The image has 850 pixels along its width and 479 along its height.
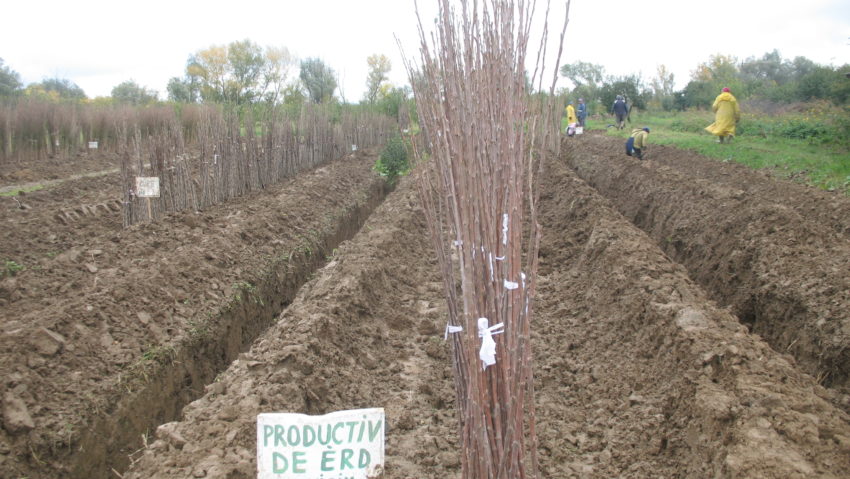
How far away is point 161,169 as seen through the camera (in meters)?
8.48

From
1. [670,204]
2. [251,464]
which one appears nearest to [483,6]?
[251,464]

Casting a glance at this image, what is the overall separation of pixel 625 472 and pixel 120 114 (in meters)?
19.6

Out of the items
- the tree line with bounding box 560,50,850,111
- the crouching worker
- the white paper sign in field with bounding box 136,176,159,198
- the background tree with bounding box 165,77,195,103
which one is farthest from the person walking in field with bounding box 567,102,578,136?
the background tree with bounding box 165,77,195,103

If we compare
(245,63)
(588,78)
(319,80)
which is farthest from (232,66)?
(588,78)

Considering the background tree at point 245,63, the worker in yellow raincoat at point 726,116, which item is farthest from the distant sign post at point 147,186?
the background tree at point 245,63

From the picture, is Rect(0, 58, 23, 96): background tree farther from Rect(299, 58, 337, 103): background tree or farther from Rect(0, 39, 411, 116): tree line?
Rect(299, 58, 337, 103): background tree

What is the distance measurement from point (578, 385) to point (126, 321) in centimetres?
362

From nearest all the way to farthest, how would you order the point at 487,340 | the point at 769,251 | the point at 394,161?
1. the point at 487,340
2. the point at 769,251
3. the point at 394,161

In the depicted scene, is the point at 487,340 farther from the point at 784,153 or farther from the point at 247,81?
the point at 247,81

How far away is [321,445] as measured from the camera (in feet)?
7.97

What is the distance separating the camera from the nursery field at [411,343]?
3316 mm

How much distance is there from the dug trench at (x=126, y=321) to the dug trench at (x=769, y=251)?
468 centimetres

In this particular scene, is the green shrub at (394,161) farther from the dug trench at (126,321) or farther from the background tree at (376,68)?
the background tree at (376,68)

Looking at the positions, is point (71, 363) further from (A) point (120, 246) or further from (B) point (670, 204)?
(B) point (670, 204)
